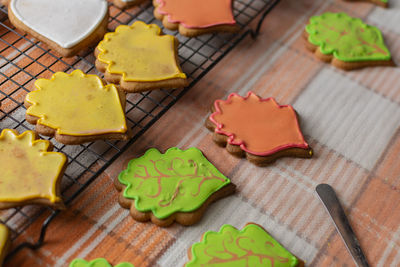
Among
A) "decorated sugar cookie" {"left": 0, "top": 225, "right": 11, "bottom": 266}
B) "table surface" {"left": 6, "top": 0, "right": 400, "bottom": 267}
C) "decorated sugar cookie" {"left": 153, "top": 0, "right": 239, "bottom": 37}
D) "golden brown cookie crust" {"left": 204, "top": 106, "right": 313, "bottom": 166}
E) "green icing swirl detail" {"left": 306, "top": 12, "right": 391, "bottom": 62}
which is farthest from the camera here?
"green icing swirl detail" {"left": 306, "top": 12, "right": 391, "bottom": 62}

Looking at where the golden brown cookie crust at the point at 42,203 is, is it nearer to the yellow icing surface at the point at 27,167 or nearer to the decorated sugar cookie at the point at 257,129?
the yellow icing surface at the point at 27,167

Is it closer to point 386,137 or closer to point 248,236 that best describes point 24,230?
point 248,236

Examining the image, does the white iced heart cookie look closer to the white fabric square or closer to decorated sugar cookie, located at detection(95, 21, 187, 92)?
decorated sugar cookie, located at detection(95, 21, 187, 92)

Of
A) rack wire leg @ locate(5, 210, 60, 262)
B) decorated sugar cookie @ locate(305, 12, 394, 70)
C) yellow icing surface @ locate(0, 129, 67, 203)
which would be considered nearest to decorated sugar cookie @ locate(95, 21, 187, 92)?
yellow icing surface @ locate(0, 129, 67, 203)

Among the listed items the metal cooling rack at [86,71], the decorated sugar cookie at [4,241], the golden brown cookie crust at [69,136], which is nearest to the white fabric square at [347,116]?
the metal cooling rack at [86,71]

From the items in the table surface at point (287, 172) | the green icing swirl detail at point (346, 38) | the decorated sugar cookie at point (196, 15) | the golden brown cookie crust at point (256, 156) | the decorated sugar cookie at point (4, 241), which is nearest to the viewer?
the decorated sugar cookie at point (4, 241)

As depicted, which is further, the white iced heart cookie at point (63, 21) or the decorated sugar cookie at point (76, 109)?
the white iced heart cookie at point (63, 21)

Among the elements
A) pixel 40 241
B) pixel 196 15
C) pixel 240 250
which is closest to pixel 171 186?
pixel 240 250
